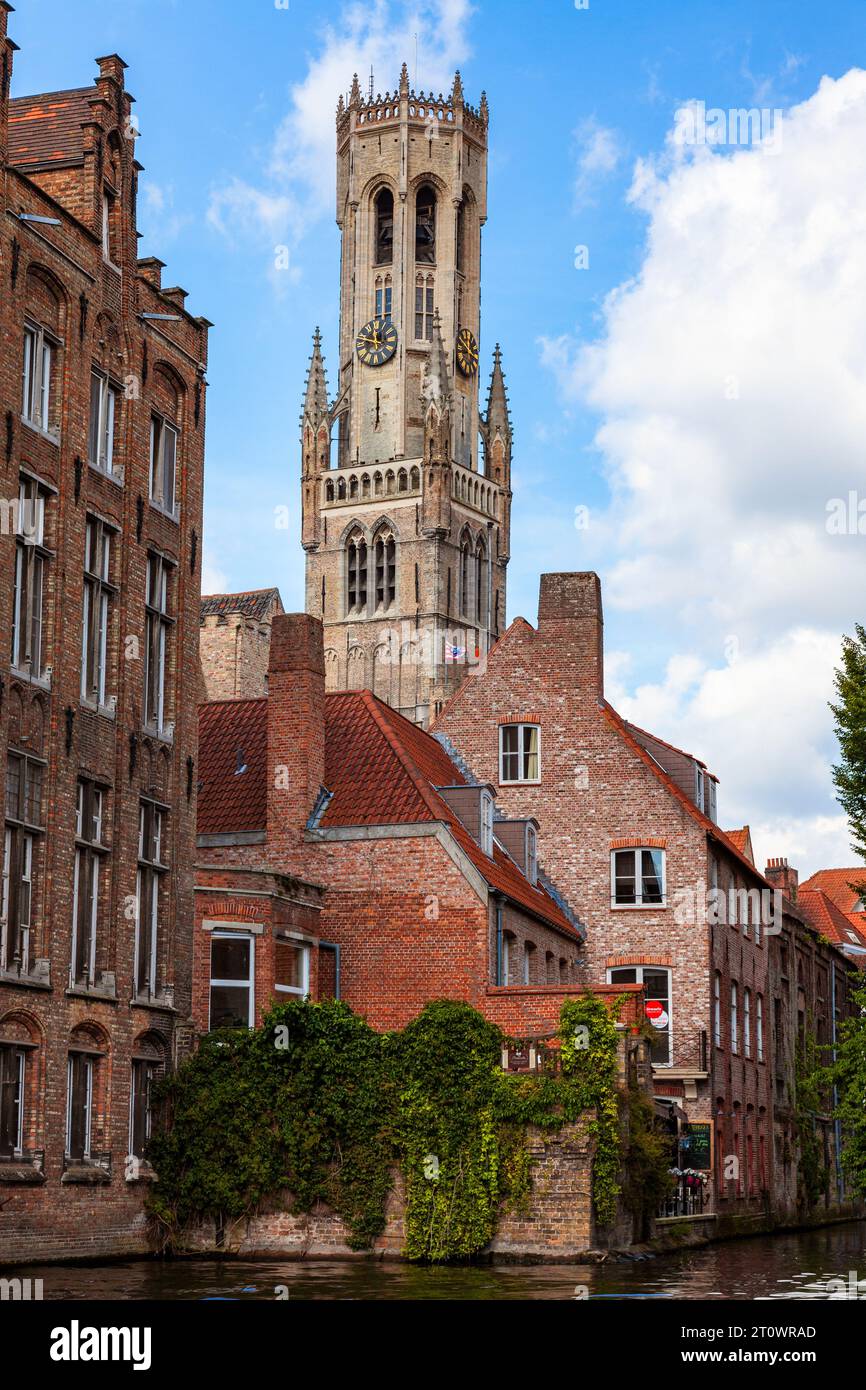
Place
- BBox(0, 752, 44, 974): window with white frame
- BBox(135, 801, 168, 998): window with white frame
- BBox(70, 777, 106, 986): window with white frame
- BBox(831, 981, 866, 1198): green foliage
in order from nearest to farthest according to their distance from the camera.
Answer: BBox(0, 752, 44, 974): window with white frame, BBox(70, 777, 106, 986): window with white frame, BBox(135, 801, 168, 998): window with white frame, BBox(831, 981, 866, 1198): green foliage

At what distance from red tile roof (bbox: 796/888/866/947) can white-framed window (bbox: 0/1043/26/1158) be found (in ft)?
148

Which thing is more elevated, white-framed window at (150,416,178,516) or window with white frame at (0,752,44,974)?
white-framed window at (150,416,178,516)

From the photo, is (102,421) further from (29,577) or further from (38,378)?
(29,577)

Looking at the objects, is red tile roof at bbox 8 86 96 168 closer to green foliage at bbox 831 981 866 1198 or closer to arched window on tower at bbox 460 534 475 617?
green foliage at bbox 831 981 866 1198

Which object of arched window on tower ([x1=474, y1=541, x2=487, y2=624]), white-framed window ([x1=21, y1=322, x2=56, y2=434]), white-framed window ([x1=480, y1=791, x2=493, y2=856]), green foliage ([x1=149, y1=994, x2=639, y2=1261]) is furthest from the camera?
arched window on tower ([x1=474, y1=541, x2=487, y2=624])

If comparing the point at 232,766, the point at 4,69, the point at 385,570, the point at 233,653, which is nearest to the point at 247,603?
the point at 233,653

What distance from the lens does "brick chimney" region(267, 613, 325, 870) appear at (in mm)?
35144

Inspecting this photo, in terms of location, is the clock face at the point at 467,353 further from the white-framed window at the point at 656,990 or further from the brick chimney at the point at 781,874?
the white-framed window at the point at 656,990

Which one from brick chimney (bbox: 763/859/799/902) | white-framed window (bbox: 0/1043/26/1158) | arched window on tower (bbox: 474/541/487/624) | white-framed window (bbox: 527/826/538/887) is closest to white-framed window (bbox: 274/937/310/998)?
white-framed window (bbox: 0/1043/26/1158)

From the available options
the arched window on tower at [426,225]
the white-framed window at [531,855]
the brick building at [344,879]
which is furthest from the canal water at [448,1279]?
the arched window on tower at [426,225]

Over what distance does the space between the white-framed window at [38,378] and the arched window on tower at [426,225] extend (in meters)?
112

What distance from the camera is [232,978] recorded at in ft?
105

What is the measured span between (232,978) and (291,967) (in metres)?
1.23
